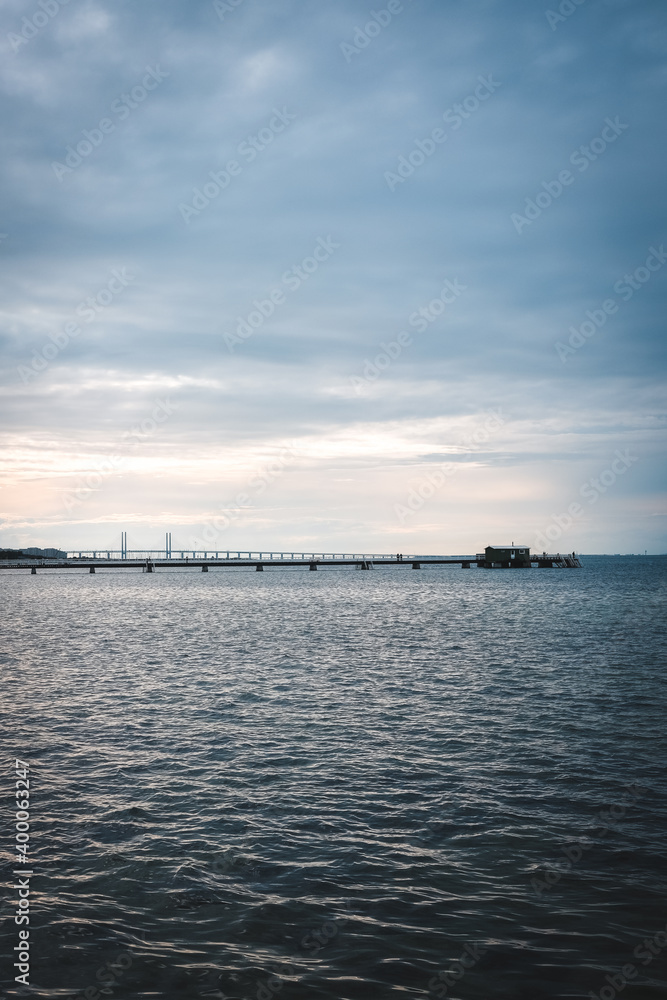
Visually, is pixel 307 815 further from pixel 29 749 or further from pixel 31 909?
pixel 29 749

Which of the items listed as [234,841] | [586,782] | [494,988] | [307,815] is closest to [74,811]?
[234,841]

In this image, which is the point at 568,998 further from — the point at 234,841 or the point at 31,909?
the point at 31,909

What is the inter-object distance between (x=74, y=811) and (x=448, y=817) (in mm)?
8324

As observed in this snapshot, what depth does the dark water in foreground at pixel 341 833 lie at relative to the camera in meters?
9.48

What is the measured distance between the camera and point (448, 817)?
1470 centimetres

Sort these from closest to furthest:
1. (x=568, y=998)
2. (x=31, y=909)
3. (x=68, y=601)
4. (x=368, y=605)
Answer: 1. (x=568, y=998)
2. (x=31, y=909)
3. (x=368, y=605)
4. (x=68, y=601)

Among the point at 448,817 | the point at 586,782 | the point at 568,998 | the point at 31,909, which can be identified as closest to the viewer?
the point at 568,998

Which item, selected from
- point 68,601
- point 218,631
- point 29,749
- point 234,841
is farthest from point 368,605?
point 234,841

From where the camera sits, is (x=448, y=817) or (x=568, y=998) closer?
(x=568, y=998)

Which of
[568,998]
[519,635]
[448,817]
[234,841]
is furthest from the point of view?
[519,635]

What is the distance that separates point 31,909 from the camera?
10.9 metres

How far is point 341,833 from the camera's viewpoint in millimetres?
13938

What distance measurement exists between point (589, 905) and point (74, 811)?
35.6ft

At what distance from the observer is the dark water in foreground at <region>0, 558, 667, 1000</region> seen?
31.1 feet
